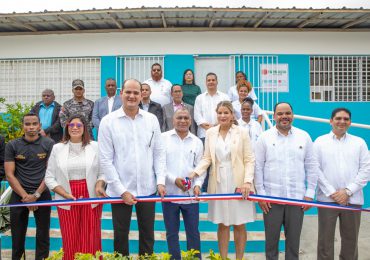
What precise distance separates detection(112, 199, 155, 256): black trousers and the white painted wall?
642 cm

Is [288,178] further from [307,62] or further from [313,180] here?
[307,62]

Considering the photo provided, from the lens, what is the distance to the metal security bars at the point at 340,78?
32.5 ft

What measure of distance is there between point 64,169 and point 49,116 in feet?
9.38

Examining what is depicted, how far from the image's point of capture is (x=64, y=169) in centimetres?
396

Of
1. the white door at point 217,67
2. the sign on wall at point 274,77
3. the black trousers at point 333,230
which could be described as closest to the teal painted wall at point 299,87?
the sign on wall at point 274,77

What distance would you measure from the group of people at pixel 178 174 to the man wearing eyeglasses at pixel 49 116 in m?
1.95

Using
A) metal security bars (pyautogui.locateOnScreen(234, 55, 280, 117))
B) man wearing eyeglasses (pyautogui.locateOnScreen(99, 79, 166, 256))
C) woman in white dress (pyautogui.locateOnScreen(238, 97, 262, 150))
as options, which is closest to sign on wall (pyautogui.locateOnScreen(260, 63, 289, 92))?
metal security bars (pyautogui.locateOnScreen(234, 55, 280, 117))

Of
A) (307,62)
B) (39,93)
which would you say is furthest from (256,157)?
(39,93)

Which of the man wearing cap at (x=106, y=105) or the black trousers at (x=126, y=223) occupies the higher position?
the man wearing cap at (x=106, y=105)

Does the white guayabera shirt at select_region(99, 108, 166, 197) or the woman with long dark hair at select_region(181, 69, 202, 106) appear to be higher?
the woman with long dark hair at select_region(181, 69, 202, 106)

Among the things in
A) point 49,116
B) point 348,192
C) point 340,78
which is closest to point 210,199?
point 348,192

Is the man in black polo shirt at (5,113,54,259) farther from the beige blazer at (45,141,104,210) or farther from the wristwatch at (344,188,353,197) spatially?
the wristwatch at (344,188,353,197)

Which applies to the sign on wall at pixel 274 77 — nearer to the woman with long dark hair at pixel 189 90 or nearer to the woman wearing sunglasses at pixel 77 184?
the woman with long dark hair at pixel 189 90

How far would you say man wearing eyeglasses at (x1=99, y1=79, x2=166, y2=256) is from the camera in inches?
145
